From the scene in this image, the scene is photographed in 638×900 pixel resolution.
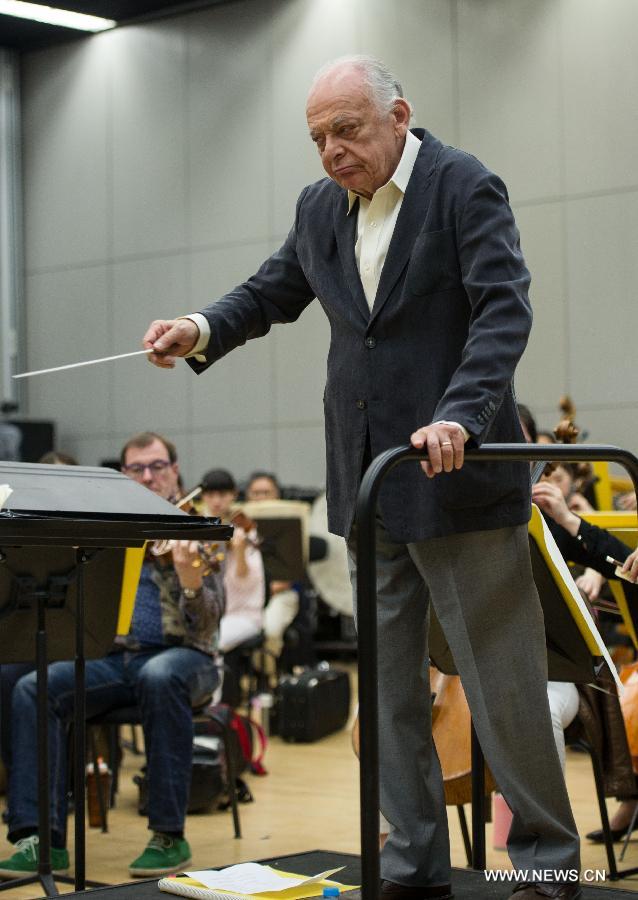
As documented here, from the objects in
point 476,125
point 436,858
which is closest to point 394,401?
point 436,858

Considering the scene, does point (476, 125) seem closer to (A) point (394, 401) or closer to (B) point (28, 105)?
(B) point (28, 105)

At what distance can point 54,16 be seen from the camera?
10008 mm

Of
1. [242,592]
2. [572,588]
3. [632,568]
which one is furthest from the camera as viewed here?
[242,592]

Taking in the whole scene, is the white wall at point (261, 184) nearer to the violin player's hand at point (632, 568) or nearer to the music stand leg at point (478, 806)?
the violin player's hand at point (632, 568)

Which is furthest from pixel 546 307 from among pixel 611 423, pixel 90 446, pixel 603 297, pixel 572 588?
pixel 572 588

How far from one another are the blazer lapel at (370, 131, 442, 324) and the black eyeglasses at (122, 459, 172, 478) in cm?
193

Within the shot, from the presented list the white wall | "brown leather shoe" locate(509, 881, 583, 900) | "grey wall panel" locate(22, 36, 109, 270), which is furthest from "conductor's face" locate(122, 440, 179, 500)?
"grey wall panel" locate(22, 36, 109, 270)

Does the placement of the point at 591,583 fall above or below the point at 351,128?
below

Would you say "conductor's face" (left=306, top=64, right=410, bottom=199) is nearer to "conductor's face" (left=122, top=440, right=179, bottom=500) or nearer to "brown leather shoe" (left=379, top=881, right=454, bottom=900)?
"brown leather shoe" (left=379, top=881, right=454, bottom=900)

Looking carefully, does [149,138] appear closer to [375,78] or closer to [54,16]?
[54,16]

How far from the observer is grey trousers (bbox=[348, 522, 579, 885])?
2.09 meters

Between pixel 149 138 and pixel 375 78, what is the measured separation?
823 centimetres

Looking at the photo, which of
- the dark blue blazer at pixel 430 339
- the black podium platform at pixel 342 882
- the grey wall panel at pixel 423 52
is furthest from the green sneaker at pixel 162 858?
the grey wall panel at pixel 423 52

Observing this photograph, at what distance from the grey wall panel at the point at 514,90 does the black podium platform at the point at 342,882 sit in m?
6.33
